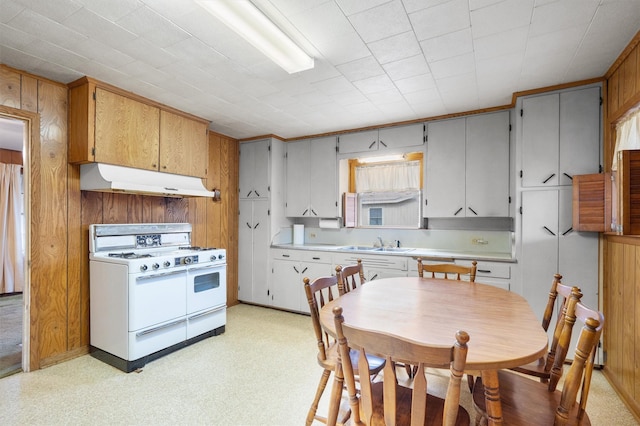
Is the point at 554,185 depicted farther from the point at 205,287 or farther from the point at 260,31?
the point at 205,287

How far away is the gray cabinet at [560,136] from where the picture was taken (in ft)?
9.29

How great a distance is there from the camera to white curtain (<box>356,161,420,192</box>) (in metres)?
4.31

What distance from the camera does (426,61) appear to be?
8.18 feet

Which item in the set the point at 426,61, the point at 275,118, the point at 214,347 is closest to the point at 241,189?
the point at 275,118

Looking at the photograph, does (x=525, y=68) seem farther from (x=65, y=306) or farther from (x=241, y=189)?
(x=65, y=306)

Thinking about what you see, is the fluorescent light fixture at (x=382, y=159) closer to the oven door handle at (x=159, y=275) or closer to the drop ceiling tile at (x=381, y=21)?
the drop ceiling tile at (x=381, y=21)

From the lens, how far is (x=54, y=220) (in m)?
2.87

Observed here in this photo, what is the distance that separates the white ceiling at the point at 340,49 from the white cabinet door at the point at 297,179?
1.32m

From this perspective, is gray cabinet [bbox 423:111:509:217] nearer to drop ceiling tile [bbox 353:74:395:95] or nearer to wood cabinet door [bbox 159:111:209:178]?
drop ceiling tile [bbox 353:74:395:95]

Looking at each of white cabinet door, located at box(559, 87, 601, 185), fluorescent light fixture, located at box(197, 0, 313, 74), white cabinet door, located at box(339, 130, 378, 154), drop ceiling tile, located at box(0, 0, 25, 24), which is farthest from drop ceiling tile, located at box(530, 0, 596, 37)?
drop ceiling tile, located at box(0, 0, 25, 24)

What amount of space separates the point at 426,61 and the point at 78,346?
3.99 m

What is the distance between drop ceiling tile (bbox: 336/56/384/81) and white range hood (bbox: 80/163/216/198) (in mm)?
2069

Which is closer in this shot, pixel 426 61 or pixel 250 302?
pixel 426 61

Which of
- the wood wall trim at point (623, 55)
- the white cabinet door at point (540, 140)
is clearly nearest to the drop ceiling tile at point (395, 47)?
the wood wall trim at point (623, 55)
